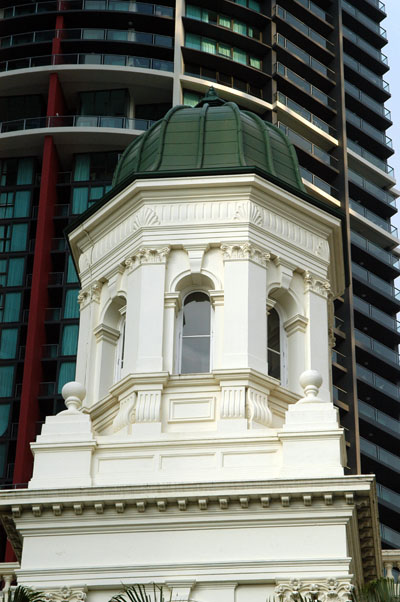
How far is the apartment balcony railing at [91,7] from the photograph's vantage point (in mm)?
98875

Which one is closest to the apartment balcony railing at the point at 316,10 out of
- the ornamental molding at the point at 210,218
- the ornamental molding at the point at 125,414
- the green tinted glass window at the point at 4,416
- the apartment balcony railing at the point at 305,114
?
the apartment balcony railing at the point at 305,114

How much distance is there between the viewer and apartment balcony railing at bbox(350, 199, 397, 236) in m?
114

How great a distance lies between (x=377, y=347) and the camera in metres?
107

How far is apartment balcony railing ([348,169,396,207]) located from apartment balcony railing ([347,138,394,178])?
1.53 meters

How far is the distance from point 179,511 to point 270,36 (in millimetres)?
77264

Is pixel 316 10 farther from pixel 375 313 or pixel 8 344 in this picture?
pixel 8 344

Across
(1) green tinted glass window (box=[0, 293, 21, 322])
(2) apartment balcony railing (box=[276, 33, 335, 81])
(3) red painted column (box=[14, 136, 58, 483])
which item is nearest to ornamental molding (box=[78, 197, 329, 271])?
(3) red painted column (box=[14, 136, 58, 483])

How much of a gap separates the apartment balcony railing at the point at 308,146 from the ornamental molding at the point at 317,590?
240 ft

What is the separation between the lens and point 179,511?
101 ft

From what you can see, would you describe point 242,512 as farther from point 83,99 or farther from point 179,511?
point 83,99

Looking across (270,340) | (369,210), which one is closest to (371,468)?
(369,210)

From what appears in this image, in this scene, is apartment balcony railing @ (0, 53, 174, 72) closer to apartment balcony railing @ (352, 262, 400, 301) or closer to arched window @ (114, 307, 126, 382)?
apartment balcony railing @ (352, 262, 400, 301)

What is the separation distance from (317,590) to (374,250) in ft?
282

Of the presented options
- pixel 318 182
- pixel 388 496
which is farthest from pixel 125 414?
pixel 318 182
